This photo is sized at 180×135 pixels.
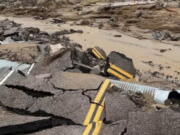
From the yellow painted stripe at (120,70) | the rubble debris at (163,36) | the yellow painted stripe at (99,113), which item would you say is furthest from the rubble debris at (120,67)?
the rubble debris at (163,36)

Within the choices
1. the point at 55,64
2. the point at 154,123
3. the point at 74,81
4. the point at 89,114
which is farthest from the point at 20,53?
the point at 154,123

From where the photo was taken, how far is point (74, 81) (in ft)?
16.5

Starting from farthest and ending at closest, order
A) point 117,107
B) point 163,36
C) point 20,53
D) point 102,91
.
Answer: point 163,36, point 20,53, point 102,91, point 117,107

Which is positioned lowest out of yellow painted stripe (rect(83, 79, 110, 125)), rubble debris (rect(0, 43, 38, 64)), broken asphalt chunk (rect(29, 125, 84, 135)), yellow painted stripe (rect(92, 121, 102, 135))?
rubble debris (rect(0, 43, 38, 64))

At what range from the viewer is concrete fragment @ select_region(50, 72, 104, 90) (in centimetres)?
480

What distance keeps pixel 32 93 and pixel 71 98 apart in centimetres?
61

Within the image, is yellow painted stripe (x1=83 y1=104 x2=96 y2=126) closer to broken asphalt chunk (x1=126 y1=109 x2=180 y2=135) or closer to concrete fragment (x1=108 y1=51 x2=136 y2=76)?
broken asphalt chunk (x1=126 y1=109 x2=180 y2=135)

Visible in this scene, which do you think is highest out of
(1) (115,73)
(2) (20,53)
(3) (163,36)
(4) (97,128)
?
(4) (97,128)

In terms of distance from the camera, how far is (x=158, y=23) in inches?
543

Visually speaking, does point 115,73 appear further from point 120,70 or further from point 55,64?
point 55,64

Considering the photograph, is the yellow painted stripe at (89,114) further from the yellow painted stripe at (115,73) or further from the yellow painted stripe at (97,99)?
the yellow painted stripe at (115,73)

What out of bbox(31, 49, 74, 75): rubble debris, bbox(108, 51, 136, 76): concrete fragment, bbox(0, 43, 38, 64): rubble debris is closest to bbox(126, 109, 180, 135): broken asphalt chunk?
bbox(31, 49, 74, 75): rubble debris

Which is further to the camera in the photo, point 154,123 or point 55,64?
point 55,64

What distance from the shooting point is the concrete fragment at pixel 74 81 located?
4797mm
